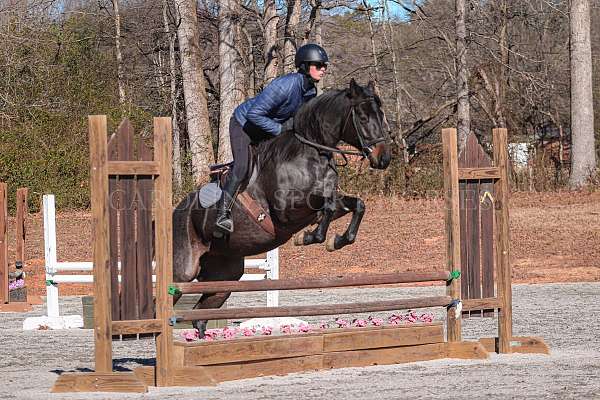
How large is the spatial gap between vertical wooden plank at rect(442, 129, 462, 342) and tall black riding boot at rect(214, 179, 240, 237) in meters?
1.53

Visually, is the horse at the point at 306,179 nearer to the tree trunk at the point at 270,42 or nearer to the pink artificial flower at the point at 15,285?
the pink artificial flower at the point at 15,285

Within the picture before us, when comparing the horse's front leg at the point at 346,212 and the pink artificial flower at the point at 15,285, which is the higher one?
the horse's front leg at the point at 346,212

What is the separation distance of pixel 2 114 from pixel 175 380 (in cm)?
1792

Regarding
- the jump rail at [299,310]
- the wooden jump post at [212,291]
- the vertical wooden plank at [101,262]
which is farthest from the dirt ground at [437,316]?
the jump rail at [299,310]

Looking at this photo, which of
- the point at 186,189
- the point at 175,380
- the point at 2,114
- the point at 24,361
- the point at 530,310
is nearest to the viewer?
the point at 175,380

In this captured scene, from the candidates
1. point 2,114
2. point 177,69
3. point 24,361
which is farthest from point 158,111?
point 24,361

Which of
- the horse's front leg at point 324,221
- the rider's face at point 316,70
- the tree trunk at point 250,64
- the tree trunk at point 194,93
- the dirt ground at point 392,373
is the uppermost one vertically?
the tree trunk at point 250,64

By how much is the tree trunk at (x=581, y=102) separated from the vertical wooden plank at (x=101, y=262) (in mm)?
17369

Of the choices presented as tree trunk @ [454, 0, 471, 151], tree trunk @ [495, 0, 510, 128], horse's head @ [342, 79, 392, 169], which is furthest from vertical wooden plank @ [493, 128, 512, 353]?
tree trunk @ [495, 0, 510, 128]

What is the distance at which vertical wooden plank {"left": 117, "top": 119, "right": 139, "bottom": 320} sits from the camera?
21.5 feet

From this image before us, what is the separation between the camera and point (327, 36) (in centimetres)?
3222

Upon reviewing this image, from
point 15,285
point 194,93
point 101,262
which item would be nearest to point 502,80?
point 194,93

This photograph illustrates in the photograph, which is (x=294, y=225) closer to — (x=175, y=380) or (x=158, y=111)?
(x=175, y=380)

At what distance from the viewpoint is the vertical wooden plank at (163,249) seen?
664 centimetres
